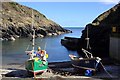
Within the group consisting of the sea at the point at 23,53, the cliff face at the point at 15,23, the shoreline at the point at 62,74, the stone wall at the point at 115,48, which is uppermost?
the cliff face at the point at 15,23

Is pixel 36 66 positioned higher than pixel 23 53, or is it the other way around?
pixel 36 66

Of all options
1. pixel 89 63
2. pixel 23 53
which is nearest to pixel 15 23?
pixel 23 53

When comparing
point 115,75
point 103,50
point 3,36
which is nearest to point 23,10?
point 3,36

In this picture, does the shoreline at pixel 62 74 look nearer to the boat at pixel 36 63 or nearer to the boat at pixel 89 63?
the boat at pixel 36 63

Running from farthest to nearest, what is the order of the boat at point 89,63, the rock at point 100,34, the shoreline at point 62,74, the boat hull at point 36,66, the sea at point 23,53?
the rock at point 100,34, the sea at point 23,53, the boat at point 89,63, the boat hull at point 36,66, the shoreline at point 62,74

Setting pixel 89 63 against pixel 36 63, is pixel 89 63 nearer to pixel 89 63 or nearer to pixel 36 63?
pixel 89 63

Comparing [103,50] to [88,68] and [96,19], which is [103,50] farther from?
[88,68]

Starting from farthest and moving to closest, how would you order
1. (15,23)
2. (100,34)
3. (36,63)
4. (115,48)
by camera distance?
(15,23), (100,34), (115,48), (36,63)

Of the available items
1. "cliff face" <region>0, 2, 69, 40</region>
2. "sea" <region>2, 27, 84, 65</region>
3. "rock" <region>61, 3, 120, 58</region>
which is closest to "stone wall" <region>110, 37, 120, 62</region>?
"sea" <region>2, 27, 84, 65</region>

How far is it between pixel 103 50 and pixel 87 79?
36637mm

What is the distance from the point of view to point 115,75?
34750mm

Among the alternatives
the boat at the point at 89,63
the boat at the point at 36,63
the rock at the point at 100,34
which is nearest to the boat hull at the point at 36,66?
the boat at the point at 36,63

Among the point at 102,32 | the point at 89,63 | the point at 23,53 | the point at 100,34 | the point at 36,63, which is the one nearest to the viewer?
the point at 36,63

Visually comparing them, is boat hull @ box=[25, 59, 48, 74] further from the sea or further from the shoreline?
the sea
